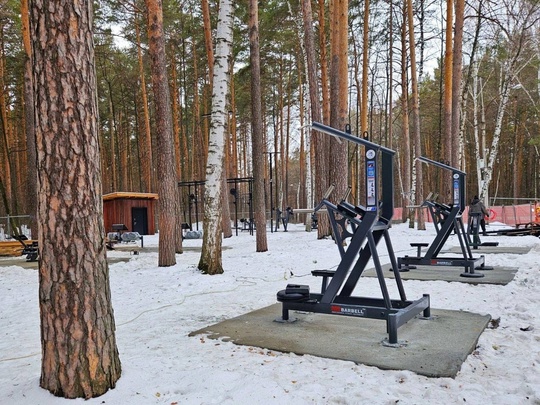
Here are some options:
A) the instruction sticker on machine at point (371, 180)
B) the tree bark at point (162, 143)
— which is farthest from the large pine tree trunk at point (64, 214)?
the tree bark at point (162, 143)

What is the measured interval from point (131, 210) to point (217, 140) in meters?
15.7

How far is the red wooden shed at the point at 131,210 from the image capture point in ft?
71.1

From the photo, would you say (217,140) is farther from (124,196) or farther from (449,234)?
(124,196)

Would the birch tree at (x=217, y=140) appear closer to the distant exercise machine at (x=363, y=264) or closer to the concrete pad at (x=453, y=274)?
the concrete pad at (x=453, y=274)

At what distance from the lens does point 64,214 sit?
2.63m

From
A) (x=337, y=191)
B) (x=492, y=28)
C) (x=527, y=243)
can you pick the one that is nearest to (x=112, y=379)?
(x=337, y=191)

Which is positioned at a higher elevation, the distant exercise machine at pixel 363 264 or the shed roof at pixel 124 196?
the shed roof at pixel 124 196

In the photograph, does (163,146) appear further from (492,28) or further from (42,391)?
(492,28)

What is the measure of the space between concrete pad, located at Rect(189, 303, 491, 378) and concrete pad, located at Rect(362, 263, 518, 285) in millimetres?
2166

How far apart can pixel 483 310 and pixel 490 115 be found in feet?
99.6

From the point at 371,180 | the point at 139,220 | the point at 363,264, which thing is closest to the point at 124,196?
the point at 139,220

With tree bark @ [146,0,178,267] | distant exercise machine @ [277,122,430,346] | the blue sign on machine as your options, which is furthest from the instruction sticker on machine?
tree bark @ [146,0,178,267]

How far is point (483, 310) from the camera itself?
4867mm

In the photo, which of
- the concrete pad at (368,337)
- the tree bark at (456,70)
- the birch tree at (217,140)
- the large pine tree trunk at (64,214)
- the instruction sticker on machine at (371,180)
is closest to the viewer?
the large pine tree trunk at (64,214)
